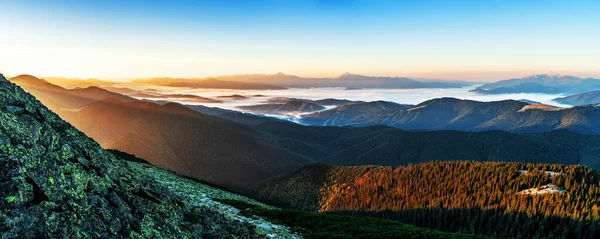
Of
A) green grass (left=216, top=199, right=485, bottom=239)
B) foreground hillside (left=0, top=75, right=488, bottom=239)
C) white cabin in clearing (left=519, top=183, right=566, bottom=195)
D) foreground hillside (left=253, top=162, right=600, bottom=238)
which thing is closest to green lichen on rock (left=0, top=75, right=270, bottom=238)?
foreground hillside (left=0, top=75, right=488, bottom=239)

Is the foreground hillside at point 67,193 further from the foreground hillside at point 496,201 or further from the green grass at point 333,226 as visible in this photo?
the foreground hillside at point 496,201

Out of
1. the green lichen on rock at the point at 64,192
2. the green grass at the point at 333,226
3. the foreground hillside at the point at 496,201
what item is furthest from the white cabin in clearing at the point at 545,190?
the green lichen on rock at the point at 64,192

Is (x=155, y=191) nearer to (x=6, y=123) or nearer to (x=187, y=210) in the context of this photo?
(x=187, y=210)

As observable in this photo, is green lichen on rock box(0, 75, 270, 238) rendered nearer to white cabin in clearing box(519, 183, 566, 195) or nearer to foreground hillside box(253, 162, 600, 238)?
foreground hillside box(253, 162, 600, 238)

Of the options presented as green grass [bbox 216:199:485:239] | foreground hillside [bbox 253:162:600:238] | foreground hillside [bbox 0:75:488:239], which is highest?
foreground hillside [bbox 0:75:488:239]

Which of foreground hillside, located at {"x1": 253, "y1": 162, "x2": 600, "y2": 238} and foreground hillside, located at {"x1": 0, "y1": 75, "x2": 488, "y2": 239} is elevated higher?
foreground hillside, located at {"x1": 0, "y1": 75, "x2": 488, "y2": 239}

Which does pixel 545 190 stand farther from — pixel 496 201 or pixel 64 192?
pixel 64 192

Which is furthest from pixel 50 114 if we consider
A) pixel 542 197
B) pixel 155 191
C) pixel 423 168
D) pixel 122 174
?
pixel 423 168
